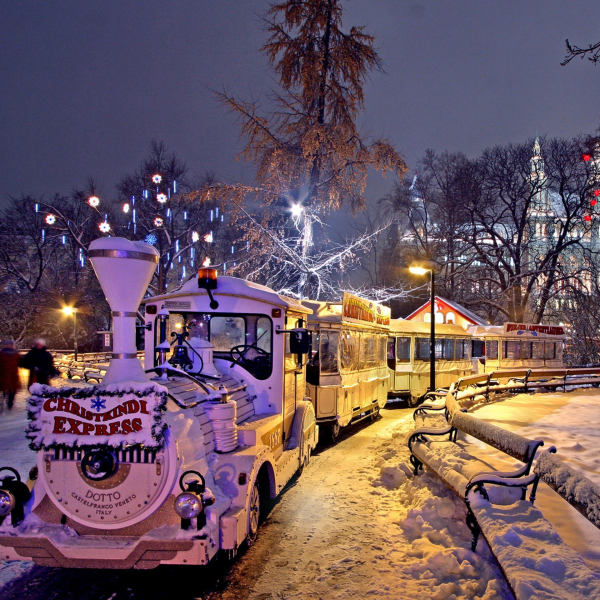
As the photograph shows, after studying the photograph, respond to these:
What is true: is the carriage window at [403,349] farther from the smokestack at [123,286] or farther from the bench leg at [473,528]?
the smokestack at [123,286]

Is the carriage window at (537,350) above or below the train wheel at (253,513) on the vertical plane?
above

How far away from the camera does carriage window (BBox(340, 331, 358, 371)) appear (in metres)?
11.3

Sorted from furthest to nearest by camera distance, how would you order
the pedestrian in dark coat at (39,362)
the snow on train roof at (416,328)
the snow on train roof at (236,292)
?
1. the snow on train roof at (416,328)
2. the pedestrian in dark coat at (39,362)
3. the snow on train roof at (236,292)

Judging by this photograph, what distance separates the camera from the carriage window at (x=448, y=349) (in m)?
20.9

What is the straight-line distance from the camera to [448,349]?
21312 mm

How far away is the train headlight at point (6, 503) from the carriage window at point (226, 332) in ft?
10.4

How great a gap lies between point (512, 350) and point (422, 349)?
9.37m

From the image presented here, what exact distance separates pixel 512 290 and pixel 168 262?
80.7 feet

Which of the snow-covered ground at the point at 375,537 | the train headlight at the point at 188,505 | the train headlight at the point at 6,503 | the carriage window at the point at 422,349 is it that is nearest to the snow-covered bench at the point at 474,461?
the snow-covered ground at the point at 375,537

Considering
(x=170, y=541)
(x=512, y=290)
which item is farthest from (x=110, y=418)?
(x=512, y=290)

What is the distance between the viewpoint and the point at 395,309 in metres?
47.9

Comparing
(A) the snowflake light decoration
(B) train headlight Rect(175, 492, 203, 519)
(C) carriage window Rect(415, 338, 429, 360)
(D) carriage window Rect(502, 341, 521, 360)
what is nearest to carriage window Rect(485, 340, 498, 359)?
(D) carriage window Rect(502, 341, 521, 360)

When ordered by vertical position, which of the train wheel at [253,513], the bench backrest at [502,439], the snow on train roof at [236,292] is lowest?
the train wheel at [253,513]

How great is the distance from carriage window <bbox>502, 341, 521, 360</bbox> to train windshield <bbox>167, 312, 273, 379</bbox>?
2203cm
